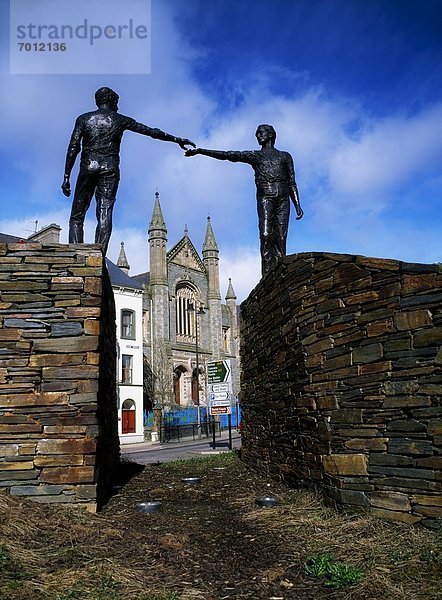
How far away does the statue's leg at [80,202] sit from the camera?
25.4ft

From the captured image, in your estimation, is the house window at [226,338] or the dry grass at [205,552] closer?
the dry grass at [205,552]

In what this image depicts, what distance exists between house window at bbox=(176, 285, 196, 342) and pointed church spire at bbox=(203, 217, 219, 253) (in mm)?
5339

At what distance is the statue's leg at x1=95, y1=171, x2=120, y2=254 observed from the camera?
7.77m

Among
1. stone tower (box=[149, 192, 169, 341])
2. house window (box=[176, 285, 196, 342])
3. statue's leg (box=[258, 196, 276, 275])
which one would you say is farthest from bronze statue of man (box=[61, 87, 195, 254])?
house window (box=[176, 285, 196, 342])

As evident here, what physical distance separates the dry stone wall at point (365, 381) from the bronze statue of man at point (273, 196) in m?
1.83

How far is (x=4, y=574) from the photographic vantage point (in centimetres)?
367

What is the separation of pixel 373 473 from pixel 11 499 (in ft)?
11.8

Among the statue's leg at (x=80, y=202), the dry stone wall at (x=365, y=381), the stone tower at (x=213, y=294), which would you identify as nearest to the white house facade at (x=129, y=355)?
the stone tower at (x=213, y=294)

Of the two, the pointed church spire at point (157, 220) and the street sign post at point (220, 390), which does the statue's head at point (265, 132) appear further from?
the pointed church spire at point (157, 220)

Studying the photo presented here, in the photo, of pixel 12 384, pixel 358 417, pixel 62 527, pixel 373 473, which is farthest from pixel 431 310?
pixel 12 384

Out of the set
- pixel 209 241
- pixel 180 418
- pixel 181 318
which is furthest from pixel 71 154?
pixel 209 241

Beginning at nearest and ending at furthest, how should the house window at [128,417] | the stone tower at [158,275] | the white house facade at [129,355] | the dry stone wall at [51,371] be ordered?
the dry stone wall at [51,371]
the house window at [128,417]
the white house facade at [129,355]
the stone tower at [158,275]

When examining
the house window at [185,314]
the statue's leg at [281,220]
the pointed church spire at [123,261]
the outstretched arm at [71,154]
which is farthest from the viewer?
the pointed church spire at [123,261]

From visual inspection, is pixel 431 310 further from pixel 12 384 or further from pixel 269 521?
pixel 12 384
